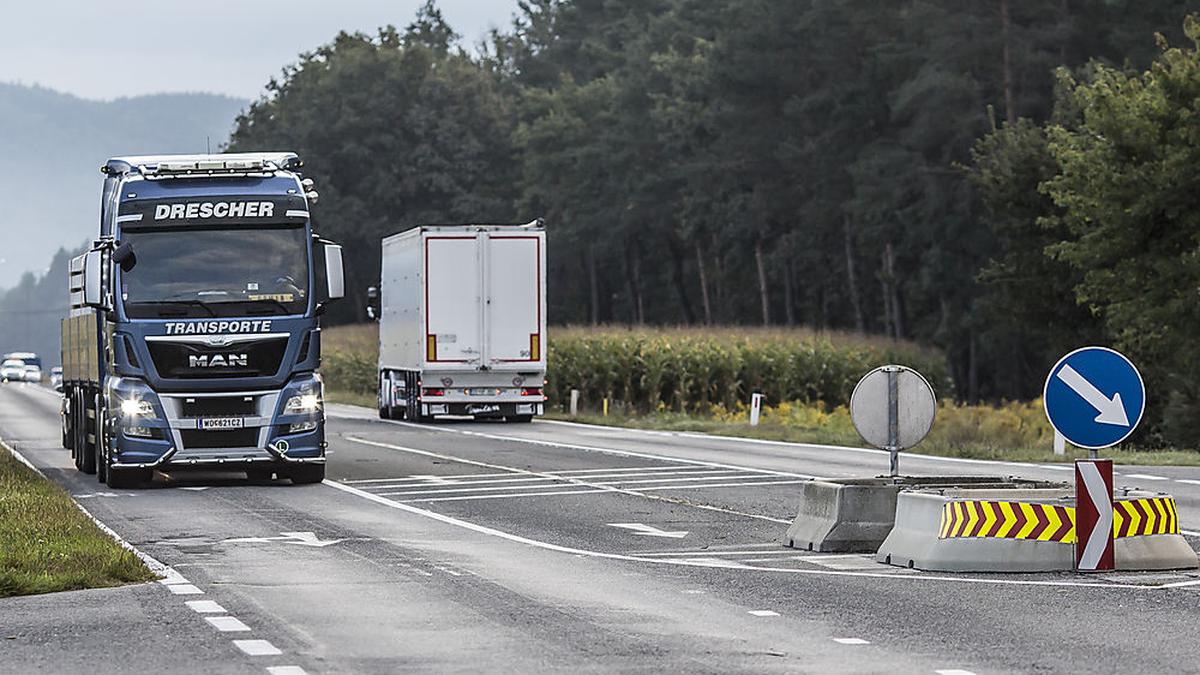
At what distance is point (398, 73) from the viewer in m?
128

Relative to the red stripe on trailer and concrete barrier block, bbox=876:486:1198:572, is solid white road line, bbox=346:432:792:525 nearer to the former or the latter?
concrete barrier block, bbox=876:486:1198:572

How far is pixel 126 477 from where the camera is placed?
25.1 meters

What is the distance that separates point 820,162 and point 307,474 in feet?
209

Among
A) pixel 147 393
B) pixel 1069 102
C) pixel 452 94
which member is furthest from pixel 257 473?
pixel 452 94

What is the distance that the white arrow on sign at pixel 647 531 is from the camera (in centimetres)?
1898

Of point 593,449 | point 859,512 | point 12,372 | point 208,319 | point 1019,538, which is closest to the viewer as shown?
point 1019,538

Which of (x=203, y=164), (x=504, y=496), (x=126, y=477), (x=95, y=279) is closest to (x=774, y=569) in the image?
(x=504, y=496)

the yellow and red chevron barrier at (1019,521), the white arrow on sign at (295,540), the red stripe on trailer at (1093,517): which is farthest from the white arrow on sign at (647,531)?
the red stripe on trailer at (1093,517)

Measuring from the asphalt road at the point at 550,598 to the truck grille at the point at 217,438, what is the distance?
55cm

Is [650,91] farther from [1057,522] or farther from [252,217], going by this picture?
[1057,522]

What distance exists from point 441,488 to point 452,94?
10397 cm

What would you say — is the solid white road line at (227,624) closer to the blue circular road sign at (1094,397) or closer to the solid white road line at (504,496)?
the blue circular road sign at (1094,397)

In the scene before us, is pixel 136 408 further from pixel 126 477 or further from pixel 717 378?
pixel 717 378

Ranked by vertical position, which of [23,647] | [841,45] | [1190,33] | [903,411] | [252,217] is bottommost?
[23,647]
